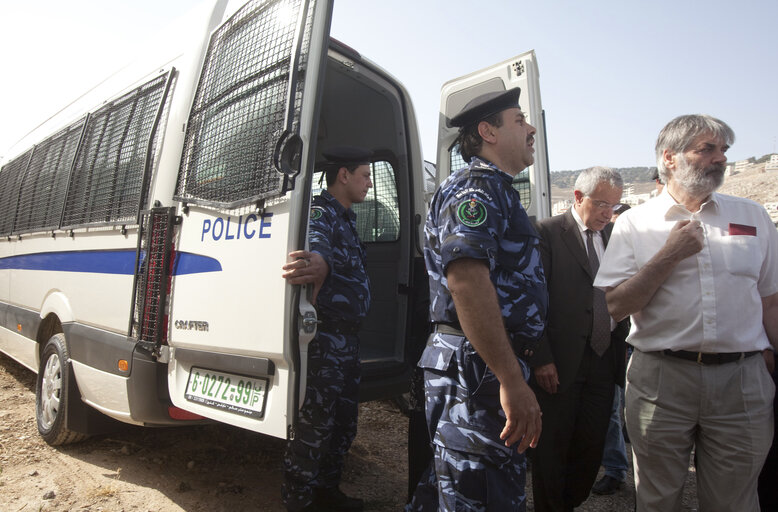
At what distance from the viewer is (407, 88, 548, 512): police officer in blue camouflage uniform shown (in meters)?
1.60

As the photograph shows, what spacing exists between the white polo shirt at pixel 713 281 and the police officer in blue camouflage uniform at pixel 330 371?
135 cm

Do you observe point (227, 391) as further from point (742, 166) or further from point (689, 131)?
point (742, 166)

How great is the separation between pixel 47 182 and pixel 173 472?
2.42 m

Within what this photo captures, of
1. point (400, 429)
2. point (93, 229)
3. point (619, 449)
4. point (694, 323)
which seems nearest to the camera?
point (694, 323)

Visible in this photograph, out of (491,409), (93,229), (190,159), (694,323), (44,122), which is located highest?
(44,122)

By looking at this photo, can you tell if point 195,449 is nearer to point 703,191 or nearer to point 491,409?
point 491,409

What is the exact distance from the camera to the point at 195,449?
3547 millimetres

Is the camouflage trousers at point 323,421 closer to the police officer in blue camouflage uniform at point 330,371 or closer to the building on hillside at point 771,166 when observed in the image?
the police officer in blue camouflage uniform at point 330,371

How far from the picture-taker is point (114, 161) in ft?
9.92

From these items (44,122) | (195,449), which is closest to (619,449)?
(195,449)

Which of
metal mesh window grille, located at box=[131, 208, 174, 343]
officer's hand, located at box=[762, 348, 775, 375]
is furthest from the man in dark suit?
metal mesh window grille, located at box=[131, 208, 174, 343]

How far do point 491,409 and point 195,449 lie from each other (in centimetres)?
263

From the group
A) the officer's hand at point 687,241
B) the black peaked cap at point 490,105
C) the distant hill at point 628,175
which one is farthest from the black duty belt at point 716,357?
the distant hill at point 628,175

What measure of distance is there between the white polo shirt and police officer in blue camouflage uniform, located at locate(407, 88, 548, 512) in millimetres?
587
